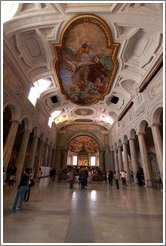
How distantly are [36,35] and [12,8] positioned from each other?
6.00ft

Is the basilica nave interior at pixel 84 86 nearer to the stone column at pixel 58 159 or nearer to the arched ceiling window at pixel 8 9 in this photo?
the arched ceiling window at pixel 8 9

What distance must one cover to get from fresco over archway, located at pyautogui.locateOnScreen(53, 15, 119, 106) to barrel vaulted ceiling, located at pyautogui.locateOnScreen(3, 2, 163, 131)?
1.19 feet

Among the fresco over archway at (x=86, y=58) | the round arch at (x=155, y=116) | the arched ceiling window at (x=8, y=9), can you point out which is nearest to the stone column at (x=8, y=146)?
the fresco over archway at (x=86, y=58)

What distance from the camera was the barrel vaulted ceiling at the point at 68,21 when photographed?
Result: 7441mm

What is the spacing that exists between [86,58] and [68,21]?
326 cm

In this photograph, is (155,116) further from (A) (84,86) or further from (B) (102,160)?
(B) (102,160)

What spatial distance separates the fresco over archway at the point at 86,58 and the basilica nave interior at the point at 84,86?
7cm

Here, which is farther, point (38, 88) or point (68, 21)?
point (38, 88)

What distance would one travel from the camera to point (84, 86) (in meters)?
14.3

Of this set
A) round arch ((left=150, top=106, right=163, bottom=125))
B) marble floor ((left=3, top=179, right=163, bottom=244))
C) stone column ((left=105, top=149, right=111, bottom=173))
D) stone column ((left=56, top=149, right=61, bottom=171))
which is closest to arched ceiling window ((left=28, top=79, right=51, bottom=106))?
round arch ((left=150, top=106, right=163, bottom=125))

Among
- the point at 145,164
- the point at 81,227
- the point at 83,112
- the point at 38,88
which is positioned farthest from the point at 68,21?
the point at 83,112

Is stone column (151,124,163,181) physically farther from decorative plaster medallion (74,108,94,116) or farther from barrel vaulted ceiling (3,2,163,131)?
decorative plaster medallion (74,108,94,116)

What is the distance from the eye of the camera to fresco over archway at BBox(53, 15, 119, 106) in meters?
8.69

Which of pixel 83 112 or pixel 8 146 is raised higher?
pixel 83 112
